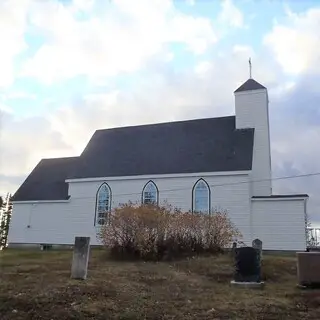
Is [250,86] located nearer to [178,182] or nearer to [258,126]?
[258,126]

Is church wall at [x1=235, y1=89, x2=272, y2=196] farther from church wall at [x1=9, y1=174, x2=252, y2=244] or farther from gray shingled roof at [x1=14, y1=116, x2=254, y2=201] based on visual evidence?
church wall at [x1=9, y1=174, x2=252, y2=244]

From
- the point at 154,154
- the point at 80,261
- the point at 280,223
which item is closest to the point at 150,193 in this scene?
the point at 154,154

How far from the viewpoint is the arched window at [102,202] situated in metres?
29.4

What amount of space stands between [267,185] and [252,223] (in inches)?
172

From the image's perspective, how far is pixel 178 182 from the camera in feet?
91.1

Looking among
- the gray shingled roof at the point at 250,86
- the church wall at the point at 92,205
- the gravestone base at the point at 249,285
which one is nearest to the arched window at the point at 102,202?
the church wall at the point at 92,205

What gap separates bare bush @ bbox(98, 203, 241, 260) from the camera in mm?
17812

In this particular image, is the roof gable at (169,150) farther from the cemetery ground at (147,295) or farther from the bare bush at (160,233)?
the cemetery ground at (147,295)

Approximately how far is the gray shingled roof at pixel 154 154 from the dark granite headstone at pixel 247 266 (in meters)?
13.5

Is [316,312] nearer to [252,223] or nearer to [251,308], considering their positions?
[251,308]

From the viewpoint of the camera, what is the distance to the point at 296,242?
24.3 meters

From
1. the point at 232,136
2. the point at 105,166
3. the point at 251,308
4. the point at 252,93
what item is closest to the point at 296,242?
the point at 232,136

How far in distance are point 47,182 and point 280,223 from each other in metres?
19.1

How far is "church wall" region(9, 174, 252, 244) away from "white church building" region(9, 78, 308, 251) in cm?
7
